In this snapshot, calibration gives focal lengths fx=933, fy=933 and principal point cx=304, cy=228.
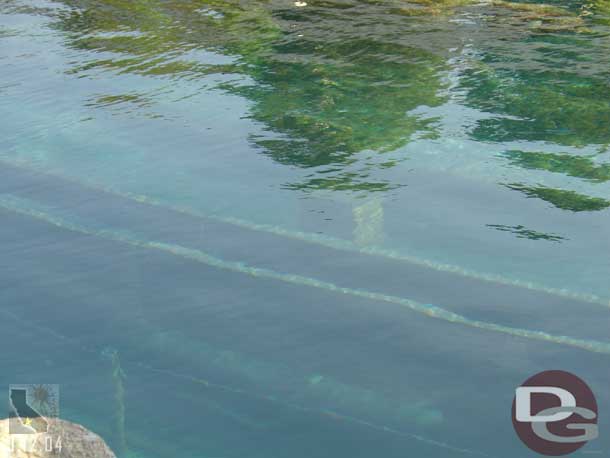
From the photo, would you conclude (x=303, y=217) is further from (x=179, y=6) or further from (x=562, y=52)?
(x=179, y=6)

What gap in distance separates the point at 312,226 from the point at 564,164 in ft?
16.0

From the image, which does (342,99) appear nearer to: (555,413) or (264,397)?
(264,397)

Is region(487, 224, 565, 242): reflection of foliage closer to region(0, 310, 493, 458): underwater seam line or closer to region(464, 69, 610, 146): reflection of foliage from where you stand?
region(464, 69, 610, 146): reflection of foliage

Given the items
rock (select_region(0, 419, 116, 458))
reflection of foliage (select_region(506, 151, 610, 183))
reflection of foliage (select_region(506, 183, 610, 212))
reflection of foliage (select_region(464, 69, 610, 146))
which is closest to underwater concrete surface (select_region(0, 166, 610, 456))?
rock (select_region(0, 419, 116, 458))

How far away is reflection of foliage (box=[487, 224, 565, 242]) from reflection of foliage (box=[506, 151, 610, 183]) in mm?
2126

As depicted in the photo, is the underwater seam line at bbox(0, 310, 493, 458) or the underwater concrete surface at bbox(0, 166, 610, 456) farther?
the underwater concrete surface at bbox(0, 166, 610, 456)

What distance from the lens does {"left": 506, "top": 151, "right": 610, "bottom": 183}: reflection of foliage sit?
646 inches

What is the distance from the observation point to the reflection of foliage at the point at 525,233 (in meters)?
14.6

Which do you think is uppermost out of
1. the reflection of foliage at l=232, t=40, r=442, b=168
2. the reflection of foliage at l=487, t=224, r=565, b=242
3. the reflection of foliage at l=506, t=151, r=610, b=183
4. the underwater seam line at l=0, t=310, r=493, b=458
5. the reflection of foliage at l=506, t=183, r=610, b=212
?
the reflection of foliage at l=232, t=40, r=442, b=168

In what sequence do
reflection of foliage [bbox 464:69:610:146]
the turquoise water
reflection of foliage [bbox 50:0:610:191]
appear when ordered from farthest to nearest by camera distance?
reflection of foliage [bbox 50:0:610:191] < reflection of foliage [bbox 464:69:610:146] < the turquoise water

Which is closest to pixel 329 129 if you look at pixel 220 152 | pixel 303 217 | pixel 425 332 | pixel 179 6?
pixel 220 152

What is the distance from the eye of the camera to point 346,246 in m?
14.6

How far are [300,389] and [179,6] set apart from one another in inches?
685

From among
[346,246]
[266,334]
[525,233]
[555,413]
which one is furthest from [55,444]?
[525,233]
